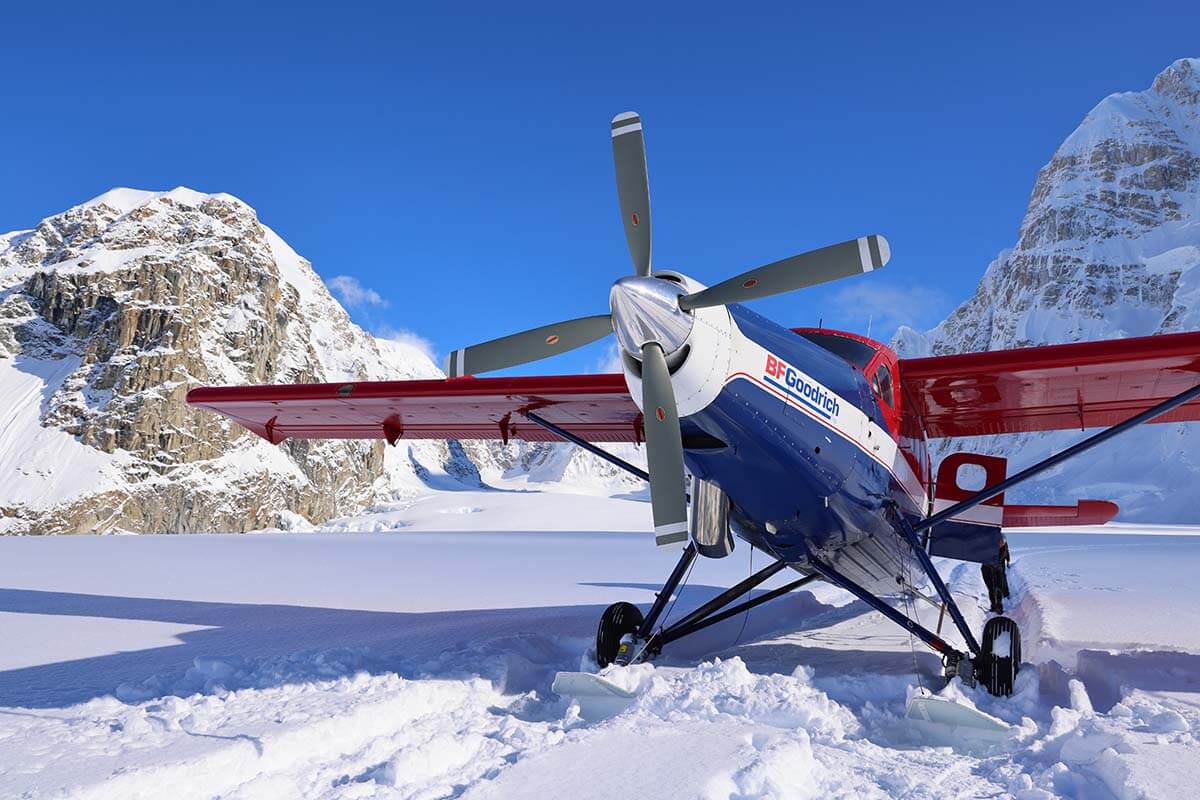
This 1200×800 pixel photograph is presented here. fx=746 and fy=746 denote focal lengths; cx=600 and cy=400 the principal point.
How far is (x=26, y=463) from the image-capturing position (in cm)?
10894

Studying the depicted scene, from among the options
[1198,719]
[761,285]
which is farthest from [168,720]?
[1198,719]

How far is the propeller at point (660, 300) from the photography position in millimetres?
4203

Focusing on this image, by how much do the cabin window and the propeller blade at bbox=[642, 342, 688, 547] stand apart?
2.29m

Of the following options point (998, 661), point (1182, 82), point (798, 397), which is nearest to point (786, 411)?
point (798, 397)

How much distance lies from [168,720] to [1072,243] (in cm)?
19818

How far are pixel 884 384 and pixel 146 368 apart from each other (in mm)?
134507

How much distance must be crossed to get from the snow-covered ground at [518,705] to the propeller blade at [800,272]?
2.41 metres

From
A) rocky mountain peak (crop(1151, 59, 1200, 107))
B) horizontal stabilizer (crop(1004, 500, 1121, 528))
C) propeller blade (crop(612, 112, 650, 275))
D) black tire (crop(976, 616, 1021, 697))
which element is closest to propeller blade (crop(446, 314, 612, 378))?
propeller blade (crop(612, 112, 650, 275))

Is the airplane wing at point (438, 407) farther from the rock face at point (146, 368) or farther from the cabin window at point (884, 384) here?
the rock face at point (146, 368)

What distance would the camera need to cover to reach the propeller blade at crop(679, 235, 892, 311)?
4.25 metres

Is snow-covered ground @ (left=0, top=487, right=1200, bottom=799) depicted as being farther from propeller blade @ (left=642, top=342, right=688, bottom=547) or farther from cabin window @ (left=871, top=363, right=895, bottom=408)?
cabin window @ (left=871, top=363, right=895, bottom=408)

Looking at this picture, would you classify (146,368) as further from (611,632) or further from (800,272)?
(800,272)

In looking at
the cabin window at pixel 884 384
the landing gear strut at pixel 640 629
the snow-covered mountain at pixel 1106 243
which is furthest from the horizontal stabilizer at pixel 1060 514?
the snow-covered mountain at pixel 1106 243

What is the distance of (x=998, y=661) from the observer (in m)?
5.41
